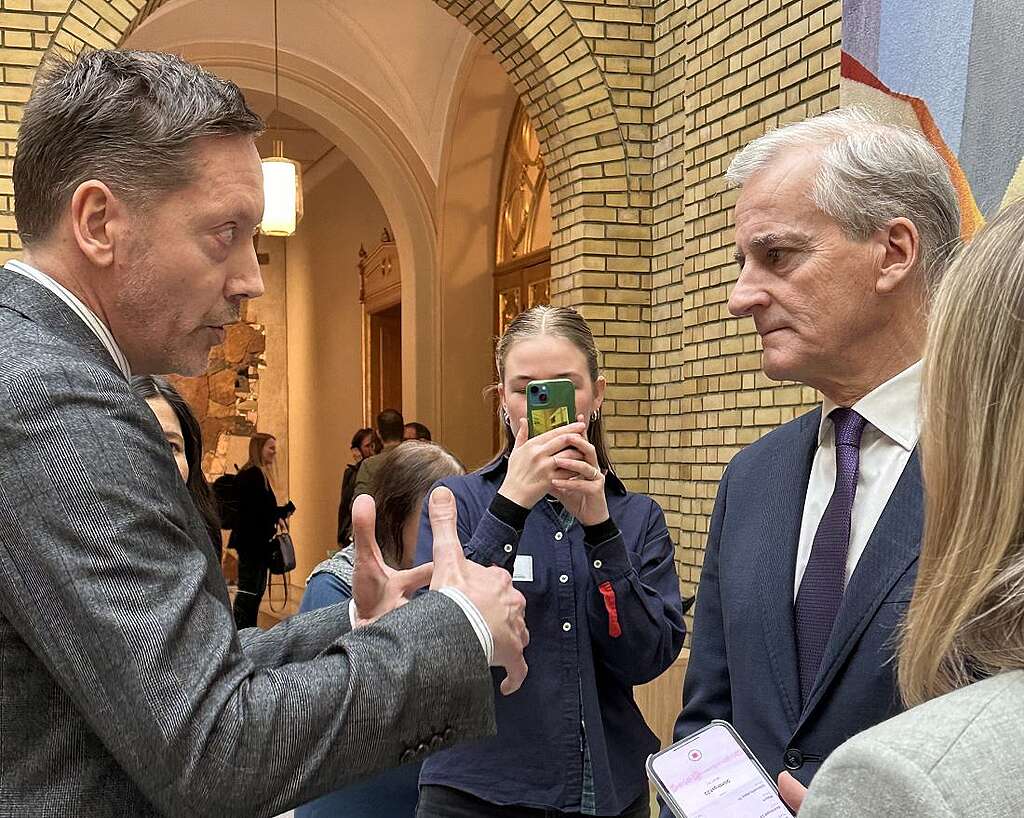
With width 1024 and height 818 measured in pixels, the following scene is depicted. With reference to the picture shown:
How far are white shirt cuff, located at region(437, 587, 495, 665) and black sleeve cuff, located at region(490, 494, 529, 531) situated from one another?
1148 mm

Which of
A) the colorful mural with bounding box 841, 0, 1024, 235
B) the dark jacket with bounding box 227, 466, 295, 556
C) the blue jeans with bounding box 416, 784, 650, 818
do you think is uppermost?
the colorful mural with bounding box 841, 0, 1024, 235

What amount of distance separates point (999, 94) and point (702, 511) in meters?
2.78

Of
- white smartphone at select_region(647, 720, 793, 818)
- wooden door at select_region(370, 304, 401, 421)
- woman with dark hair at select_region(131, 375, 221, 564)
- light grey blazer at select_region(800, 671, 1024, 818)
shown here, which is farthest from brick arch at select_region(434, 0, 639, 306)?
wooden door at select_region(370, 304, 401, 421)

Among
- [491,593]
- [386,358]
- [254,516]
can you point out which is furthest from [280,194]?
[491,593]

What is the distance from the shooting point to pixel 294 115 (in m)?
13.9

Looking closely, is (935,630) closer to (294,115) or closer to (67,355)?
(67,355)

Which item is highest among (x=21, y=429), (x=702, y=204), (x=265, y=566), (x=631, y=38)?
(x=631, y=38)

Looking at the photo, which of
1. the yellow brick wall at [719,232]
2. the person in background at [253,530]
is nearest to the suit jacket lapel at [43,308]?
the yellow brick wall at [719,232]

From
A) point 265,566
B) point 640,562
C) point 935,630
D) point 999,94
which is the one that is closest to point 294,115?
point 265,566

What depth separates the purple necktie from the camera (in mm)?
1962

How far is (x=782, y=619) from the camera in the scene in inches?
79.0

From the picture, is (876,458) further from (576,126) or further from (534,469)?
(576,126)

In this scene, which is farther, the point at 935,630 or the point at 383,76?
the point at 383,76

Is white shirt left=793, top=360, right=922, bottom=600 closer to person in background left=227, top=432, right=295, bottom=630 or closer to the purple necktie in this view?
the purple necktie
